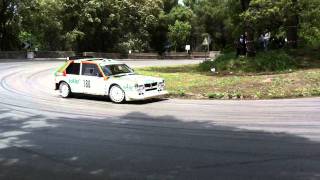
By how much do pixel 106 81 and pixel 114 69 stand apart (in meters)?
0.86

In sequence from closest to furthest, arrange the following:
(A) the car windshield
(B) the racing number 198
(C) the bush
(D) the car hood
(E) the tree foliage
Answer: (D) the car hood < (A) the car windshield < (B) the racing number 198 < (C) the bush < (E) the tree foliage

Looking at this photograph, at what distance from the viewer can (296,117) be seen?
13617mm

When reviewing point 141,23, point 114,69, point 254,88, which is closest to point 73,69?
point 114,69

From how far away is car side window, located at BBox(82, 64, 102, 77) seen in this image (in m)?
19.7

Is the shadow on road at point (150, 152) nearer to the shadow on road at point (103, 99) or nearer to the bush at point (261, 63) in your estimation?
the shadow on road at point (103, 99)

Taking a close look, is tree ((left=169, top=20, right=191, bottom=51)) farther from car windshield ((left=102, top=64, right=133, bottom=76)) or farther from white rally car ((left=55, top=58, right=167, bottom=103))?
car windshield ((left=102, top=64, right=133, bottom=76))

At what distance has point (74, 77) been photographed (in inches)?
799

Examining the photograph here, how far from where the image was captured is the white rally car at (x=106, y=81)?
18.3m

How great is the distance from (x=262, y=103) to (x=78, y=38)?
52.0 m

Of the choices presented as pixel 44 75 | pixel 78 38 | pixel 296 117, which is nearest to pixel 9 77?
pixel 44 75

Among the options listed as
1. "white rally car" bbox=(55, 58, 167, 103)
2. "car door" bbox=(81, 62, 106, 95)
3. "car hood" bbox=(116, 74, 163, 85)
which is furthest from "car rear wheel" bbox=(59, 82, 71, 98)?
"car hood" bbox=(116, 74, 163, 85)

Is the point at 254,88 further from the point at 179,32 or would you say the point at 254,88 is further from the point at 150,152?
the point at 179,32

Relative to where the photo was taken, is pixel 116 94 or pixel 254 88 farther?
pixel 254 88

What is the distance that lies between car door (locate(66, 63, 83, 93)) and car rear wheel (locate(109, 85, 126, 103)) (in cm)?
166
